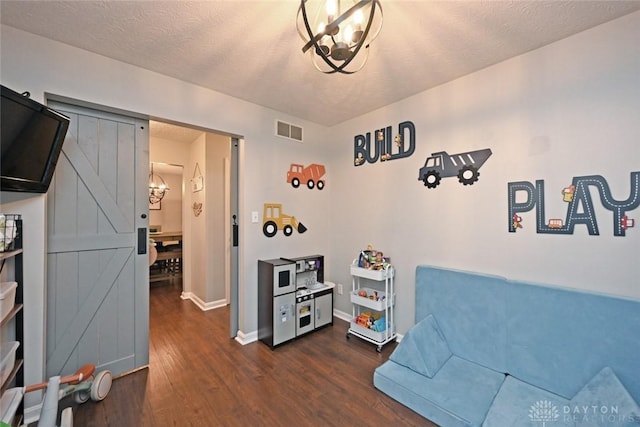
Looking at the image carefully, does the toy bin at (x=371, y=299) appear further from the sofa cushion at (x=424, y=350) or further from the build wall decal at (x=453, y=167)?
the build wall decal at (x=453, y=167)

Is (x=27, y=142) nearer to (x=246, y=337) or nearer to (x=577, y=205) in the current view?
(x=246, y=337)

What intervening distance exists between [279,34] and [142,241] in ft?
7.04

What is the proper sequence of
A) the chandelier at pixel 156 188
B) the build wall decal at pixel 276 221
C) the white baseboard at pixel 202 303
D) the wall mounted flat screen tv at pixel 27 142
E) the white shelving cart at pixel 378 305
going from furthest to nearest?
1. the chandelier at pixel 156 188
2. the white baseboard at pixel 202 303
3. the build wall decal at pixel 276 221
4. the white shelving cart at pixel 378 305
5. the wall mounted flat screen tv at pixel 27 142

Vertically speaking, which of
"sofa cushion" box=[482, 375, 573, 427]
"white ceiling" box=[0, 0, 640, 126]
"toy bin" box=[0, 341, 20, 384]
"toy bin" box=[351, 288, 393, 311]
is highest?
"white ceiling" box=[0, 0, 640, 126]

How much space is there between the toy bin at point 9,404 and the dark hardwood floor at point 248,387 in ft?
1.41

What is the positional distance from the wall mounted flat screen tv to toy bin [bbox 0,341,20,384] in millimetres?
969

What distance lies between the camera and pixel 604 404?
1.44 metres

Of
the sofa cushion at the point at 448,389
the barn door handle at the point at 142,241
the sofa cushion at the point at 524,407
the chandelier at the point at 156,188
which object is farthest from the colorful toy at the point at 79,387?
the chandelier at the point at 156,188

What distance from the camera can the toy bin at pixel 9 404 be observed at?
4.54 ft

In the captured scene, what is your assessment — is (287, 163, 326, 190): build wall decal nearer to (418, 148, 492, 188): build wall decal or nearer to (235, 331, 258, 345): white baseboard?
(418, 148, 492, 188): build wall decal

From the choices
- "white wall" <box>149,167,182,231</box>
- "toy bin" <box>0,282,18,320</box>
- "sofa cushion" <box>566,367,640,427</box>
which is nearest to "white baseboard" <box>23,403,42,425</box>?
→ "toy bin" <box>0,282,18,320</box>

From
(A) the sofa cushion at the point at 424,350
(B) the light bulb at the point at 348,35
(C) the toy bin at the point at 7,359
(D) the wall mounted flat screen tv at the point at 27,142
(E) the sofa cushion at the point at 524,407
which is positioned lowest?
(E) the sofa cushion at the point at 524,407

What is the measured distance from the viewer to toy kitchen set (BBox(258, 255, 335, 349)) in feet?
9.00

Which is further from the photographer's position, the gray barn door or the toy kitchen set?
the toy kitchen set
